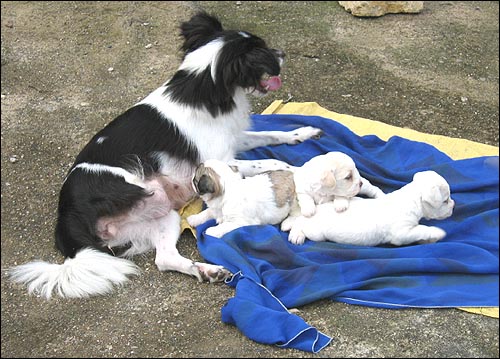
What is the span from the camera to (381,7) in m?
7.42

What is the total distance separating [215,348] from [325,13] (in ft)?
17.2

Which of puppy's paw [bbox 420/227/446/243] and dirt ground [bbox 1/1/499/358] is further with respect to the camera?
puppy's paw [bbox 420/227/446/243]

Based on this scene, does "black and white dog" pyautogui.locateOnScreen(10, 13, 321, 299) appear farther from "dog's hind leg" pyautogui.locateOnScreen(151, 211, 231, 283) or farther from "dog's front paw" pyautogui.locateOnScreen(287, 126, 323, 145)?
"dog's front paw" pyautogui.locateOnScreen(287, 126, 323, 145)

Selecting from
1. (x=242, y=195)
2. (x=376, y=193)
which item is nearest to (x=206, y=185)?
(x=242, y=195)

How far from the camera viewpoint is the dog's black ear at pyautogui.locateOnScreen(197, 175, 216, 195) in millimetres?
4195

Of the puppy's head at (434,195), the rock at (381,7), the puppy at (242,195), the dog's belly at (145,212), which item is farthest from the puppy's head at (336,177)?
the rock at (381,7)

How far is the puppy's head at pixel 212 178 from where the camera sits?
4.21 metres

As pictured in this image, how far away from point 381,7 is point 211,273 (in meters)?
4.70

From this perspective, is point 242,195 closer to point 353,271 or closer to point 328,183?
point 328,183

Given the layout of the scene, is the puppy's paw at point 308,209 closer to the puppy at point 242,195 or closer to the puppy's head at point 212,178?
the puppy at point 242,195

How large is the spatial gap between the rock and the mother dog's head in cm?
321

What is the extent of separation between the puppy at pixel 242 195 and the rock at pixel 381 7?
3808 mm

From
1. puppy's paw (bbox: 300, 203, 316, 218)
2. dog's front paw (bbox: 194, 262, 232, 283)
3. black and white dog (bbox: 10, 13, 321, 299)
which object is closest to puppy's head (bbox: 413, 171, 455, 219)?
puppy's paw (bbox: 300, 203, 316, 218)

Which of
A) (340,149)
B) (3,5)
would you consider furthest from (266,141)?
(3,5)
